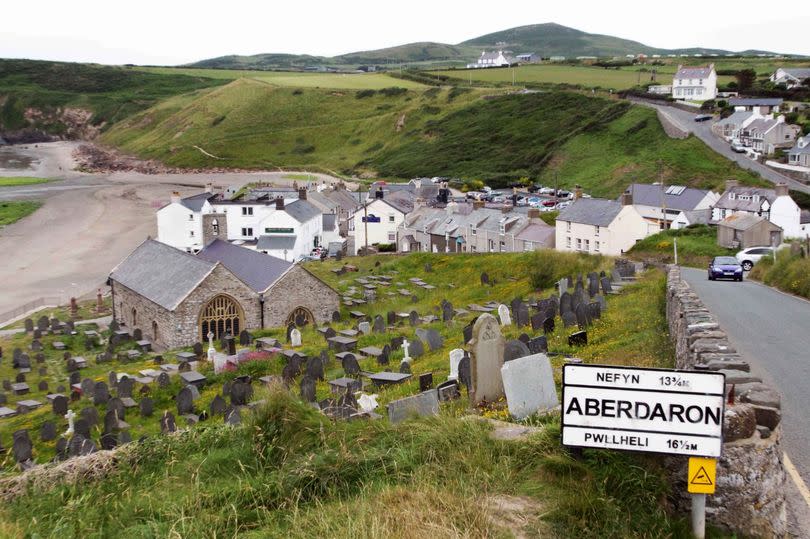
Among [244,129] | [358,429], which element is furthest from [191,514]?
[244,129]

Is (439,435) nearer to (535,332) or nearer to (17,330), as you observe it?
(535,332)

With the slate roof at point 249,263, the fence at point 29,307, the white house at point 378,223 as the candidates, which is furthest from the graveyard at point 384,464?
the white house at point 378,223

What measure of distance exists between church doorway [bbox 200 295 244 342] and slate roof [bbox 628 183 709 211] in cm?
4327

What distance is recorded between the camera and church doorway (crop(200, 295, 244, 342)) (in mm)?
33406

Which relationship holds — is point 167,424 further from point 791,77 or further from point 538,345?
point 791,77

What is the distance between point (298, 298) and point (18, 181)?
100m

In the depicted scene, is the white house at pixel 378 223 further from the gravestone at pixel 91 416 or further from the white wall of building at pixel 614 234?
the gravestone at pixel 91 416

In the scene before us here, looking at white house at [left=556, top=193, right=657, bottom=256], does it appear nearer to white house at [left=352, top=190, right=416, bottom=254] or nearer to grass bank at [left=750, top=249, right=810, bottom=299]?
white house at [left=352, top=190, right=416, bottom=254]

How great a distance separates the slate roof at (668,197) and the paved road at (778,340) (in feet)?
139

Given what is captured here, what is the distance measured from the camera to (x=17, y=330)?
39.4 meters

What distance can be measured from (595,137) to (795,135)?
25.5m

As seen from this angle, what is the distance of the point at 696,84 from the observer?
123 metres

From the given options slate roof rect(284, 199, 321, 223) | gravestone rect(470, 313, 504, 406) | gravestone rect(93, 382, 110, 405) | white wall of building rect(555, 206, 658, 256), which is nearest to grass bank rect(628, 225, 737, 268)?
white wall of building rect(555, 206, 658, 256)

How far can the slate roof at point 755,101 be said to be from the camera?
101750 millimetres
